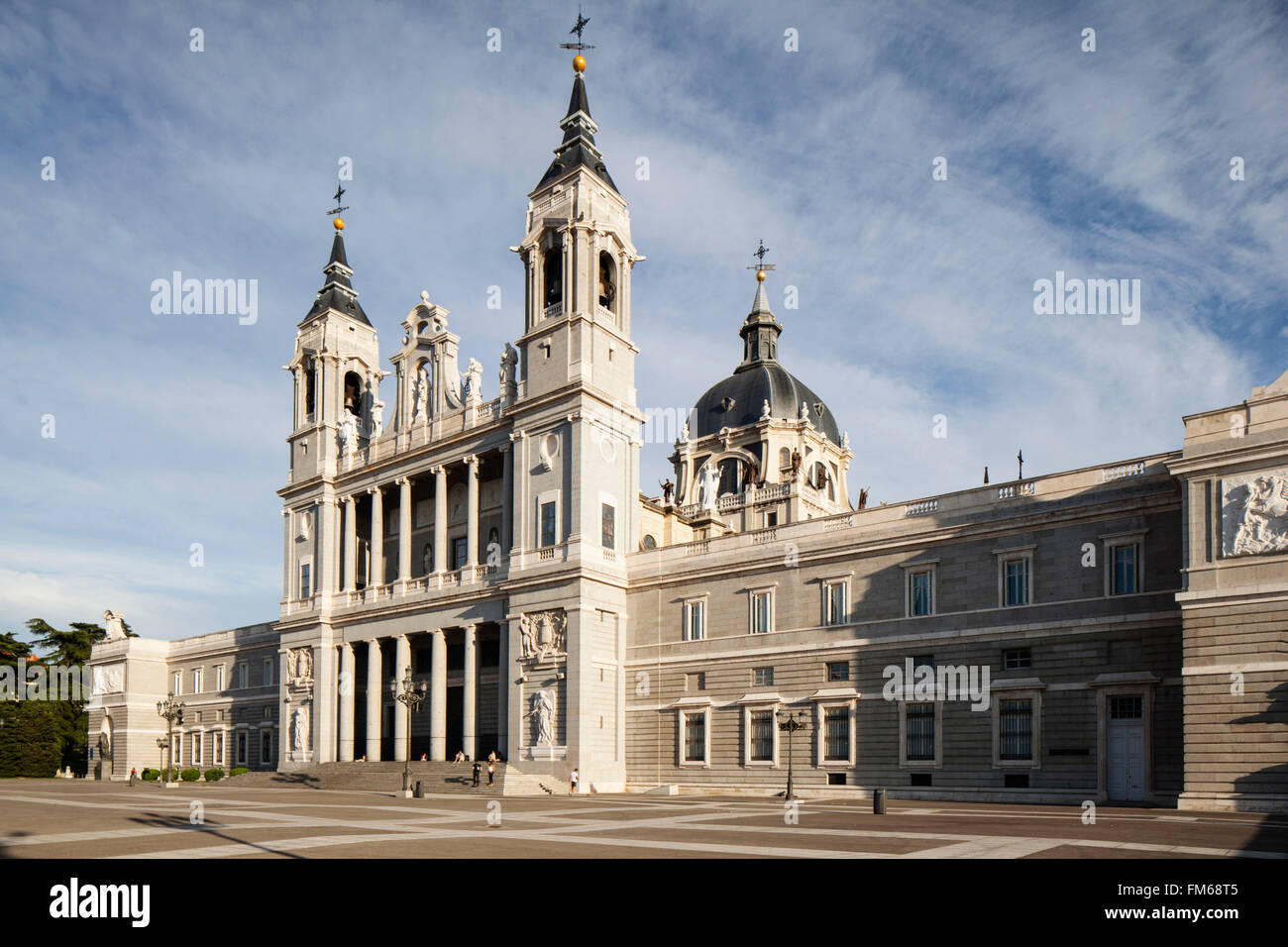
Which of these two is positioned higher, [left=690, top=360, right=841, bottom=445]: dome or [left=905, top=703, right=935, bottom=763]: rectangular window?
[left=690, top=360, right=841, bottom=445]: dome

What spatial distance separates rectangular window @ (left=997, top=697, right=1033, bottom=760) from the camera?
3816 centimetres

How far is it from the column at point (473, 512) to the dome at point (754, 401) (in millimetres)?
45742

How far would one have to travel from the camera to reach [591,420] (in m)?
50.8

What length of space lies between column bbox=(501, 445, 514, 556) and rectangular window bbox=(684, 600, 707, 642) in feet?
34.6

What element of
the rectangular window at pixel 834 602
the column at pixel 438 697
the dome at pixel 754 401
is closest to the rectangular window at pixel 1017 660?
the rectangular window at pixel 834 602

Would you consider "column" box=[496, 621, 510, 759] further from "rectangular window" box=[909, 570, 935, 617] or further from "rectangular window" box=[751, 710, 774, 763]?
"rectangular window" box=[909, 570, 935, 617]

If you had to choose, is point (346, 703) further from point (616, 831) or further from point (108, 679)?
point (616, 831)

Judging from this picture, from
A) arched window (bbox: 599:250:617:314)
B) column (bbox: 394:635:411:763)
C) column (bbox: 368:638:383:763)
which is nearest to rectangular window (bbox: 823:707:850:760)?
column (bbox: 394:635:411:763)

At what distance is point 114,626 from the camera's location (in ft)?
286

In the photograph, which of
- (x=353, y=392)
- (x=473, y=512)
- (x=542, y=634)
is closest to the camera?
(x=542, y=634)

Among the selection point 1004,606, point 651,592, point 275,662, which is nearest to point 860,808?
point 1004,606

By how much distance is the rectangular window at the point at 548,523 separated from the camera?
51469 mm

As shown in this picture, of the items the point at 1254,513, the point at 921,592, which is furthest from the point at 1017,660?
the point at 1254,513

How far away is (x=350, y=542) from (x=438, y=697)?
14.1 m
